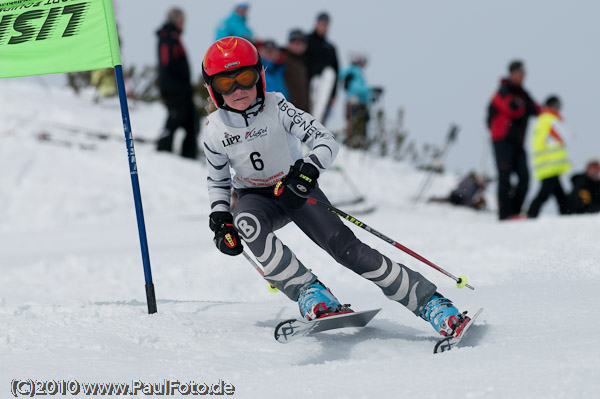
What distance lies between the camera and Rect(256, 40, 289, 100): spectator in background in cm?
905

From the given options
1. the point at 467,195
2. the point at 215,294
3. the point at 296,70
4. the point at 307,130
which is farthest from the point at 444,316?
the point at 467,195

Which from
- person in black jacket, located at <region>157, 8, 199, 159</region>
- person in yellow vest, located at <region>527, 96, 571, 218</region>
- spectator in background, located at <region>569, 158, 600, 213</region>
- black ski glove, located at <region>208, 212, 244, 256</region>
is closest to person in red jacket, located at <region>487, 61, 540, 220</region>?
person in yellow vest, located at <region>527, 96, 571, 218</region>

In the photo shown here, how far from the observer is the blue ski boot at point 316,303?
348cm

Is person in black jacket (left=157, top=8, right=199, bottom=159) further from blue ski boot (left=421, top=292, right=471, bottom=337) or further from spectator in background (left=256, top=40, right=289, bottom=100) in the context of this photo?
blue ski boot (left=421, top=292, right=471, bottom=337)

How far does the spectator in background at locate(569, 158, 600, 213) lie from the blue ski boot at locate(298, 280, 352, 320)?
838 cm

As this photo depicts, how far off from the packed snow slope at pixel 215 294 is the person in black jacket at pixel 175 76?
85 centimetres

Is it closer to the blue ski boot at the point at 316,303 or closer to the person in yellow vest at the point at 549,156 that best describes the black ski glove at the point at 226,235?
the blue ski boot at the point at 316,303

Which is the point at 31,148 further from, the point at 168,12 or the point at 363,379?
the point at 363,379

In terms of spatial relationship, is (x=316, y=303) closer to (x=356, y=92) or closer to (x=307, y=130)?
(x=307, y=130)

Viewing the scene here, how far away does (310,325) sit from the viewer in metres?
3.38

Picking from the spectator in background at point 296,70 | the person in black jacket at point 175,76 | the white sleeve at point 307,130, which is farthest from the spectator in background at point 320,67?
the white sleeve at point 307,130

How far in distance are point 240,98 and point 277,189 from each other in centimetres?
53

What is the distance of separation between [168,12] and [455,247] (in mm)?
5850

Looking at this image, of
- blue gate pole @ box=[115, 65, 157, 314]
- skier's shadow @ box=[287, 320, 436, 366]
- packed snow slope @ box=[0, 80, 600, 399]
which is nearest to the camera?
packed snow slope @ box=[0, 80, 600, 399]
